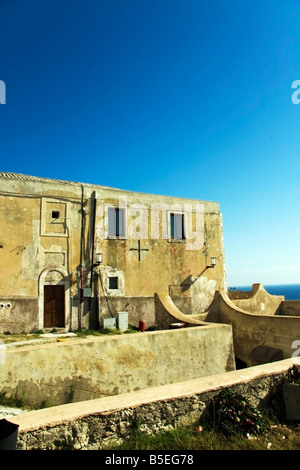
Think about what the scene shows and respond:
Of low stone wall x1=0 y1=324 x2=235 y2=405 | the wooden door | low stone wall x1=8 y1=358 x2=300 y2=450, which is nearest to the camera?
low stone wall x1=8 y1=358 x2=300 y2=450

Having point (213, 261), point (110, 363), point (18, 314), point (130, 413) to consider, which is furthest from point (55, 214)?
point (130, 413)

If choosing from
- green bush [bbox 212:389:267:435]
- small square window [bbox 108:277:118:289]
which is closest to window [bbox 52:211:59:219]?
small square window [bbox 108:277:118:289]

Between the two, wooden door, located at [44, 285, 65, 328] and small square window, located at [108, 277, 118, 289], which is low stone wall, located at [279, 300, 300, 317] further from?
wooden door, located at [44, 285, 65, 328]

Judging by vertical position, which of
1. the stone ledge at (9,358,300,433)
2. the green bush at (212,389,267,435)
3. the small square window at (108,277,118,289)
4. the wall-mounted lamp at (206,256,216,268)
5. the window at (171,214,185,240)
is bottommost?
the green bush at (212,389,267,435)

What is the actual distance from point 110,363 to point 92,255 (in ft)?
31.8

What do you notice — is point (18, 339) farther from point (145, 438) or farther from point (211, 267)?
point (211, 267)

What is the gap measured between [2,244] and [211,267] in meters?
11.8

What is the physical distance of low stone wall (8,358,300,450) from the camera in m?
3.37

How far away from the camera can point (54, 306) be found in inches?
605

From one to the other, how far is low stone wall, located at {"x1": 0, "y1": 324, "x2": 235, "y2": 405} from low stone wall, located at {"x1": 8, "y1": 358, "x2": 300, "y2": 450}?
8.80ft

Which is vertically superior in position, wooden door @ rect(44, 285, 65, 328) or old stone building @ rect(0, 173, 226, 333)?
old stone building @ rect(0, 173, 226, 333)

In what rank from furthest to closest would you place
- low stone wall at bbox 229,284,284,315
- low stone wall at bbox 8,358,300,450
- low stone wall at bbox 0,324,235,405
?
low stone wall at bbox 229,284,284,315 < low stone wall at bbox 0,324,235,405 < low stone wall at bbox 8,358,300,450

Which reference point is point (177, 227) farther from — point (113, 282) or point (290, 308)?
point (290, 308)

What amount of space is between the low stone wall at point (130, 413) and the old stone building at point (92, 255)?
11.3m
